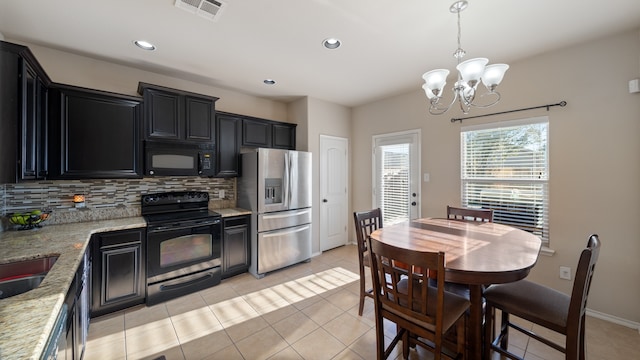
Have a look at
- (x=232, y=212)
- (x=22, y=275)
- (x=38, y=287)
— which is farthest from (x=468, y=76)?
(x=22, y=275)

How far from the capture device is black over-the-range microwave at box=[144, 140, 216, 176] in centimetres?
287

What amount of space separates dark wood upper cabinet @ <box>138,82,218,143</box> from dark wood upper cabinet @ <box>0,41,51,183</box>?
0.82 m

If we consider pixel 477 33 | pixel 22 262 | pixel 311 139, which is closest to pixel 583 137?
pixel 477 33

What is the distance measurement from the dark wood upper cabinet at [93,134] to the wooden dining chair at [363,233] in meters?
2.48

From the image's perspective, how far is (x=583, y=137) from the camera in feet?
→ 8.21

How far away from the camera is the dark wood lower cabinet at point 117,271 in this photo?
2367 mm

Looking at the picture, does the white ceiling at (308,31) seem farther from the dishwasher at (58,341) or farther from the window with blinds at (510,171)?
the dishwasher at (58,341)

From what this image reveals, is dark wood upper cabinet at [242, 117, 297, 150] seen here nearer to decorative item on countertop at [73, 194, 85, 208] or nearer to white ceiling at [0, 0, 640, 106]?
white ceiling at [0, 0, 640, 106]

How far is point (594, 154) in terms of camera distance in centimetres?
245

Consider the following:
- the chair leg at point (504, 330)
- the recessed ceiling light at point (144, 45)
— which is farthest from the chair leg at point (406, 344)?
the recessed ceiling light at point (144, 45)

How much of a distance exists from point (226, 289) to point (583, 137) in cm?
419

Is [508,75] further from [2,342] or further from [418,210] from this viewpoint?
[2,342]

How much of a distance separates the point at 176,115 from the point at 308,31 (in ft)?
6.07

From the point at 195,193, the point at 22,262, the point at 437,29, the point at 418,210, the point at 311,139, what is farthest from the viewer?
the point at 311,139
